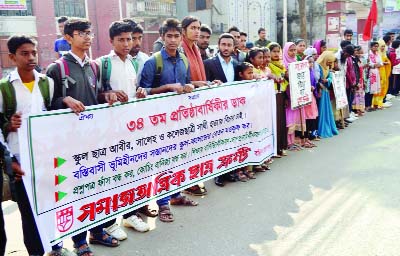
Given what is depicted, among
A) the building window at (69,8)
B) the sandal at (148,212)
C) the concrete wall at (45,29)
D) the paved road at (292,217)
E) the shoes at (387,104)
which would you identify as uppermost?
the building window at (69,8)

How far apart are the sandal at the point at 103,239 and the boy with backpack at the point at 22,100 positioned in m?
0.57

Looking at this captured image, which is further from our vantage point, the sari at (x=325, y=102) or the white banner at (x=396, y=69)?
the white banner at (x=396, y=69)

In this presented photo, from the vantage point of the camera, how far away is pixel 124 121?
3355 mm

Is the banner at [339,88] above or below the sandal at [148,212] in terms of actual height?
above

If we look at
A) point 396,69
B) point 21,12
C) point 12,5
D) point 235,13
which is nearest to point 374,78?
point 396,69

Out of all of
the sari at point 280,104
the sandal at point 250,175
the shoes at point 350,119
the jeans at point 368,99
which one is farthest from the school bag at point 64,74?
the jeans at point 368,99

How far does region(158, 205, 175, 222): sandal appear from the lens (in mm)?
3879

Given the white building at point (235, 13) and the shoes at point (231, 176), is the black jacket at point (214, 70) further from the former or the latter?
the white building at point (235, 13)

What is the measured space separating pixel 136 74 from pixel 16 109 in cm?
122

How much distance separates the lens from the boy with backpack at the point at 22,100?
107 inches

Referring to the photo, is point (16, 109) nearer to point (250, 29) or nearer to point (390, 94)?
point (390, 94)

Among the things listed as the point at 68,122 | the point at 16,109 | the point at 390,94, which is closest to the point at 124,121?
the point at 68,122

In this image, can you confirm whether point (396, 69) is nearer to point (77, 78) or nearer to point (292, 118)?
point (292, 118)

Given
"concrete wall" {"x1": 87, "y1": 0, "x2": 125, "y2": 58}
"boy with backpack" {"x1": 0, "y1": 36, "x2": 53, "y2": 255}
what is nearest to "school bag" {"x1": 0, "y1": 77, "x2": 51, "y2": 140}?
"boy with backpack" {"x1": 0, "y1": 36, "x2": 53, "y2": 255}
